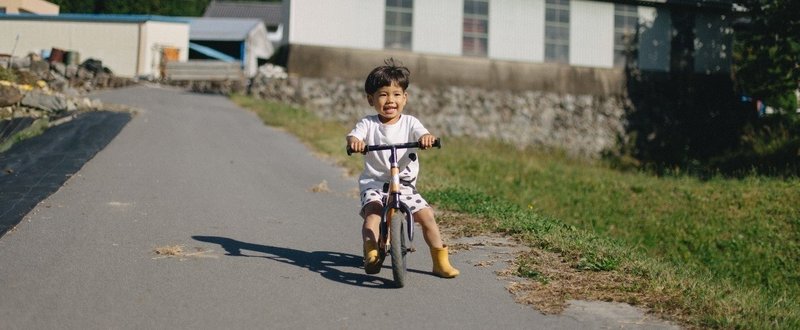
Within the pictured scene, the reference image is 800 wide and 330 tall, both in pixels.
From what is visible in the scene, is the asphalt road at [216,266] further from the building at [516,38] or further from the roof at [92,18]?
the building at [516,38]

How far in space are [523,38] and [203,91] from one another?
1025 cm

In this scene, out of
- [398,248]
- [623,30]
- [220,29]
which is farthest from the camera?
[220,29]

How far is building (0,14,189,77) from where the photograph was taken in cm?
2109

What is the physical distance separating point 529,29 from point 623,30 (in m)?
3.02

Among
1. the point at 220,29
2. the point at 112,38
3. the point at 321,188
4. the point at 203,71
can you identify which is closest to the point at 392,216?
the point at 321,188

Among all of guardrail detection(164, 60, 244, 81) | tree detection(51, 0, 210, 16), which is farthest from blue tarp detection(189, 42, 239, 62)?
guardrail detection(164, 60, 244, 81)

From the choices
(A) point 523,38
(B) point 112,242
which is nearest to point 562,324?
(B) point 112,242

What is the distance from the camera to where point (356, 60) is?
2195cm

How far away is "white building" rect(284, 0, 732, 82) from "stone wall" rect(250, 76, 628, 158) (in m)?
1.09

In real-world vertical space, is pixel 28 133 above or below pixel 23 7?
below

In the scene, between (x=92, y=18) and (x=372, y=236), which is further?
(x=92, y=18)

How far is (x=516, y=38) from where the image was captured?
23.0m

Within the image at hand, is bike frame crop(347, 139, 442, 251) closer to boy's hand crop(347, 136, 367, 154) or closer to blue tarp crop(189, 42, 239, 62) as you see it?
boy's hand crop(347, 136, 367, 154)

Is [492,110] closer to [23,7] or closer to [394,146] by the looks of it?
[23,7]
